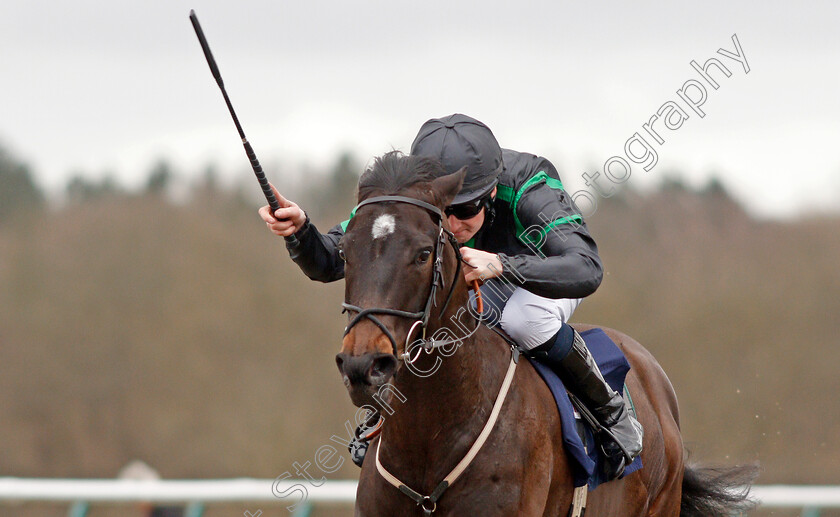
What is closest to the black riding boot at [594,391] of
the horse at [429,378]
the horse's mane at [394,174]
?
the horse at [429,378]

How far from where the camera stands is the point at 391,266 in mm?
3289

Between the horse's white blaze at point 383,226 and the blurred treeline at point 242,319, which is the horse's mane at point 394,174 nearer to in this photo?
the horse's white blaze at point 383,226

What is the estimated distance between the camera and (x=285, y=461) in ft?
64.7

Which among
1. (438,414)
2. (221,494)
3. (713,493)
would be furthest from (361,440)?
(221,494)

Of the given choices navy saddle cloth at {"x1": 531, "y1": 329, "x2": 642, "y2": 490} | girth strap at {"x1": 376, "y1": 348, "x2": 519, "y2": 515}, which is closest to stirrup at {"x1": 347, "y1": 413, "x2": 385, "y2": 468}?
girth strap at {"x1": 376, "y1": 348, "x2": 519, "y2": 515}

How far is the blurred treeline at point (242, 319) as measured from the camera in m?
19.5

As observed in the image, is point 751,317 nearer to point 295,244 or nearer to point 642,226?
point 642,226

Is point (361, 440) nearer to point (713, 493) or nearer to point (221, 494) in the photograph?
point (713, 493)

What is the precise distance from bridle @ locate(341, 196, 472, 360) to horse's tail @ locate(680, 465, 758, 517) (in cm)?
301

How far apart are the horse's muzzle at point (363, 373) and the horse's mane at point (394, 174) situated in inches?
27.0

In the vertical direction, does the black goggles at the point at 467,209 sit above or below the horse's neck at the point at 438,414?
above

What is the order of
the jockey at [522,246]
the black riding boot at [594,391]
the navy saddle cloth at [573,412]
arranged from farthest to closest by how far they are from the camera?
the black riding boot at [594,391] → the navy saddle cloth at [573,412] → the jockey at [522,246]

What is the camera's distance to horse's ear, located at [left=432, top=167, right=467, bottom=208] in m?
3.65

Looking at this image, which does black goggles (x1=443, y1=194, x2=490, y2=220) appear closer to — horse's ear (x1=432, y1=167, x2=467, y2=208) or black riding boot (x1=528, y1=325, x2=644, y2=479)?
horse's ear (x1=432, y1=167, x2=467, y2=208)
